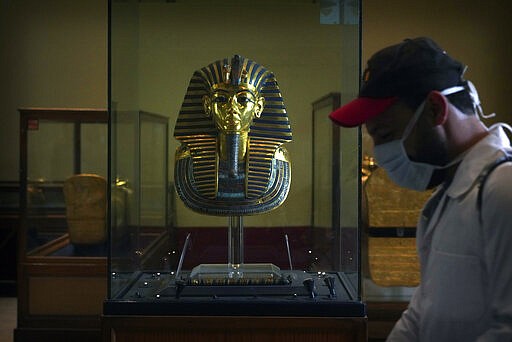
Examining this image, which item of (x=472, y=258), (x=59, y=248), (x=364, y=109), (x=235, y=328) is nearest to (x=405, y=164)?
(x=364, y=109)

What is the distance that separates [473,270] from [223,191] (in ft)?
5.47

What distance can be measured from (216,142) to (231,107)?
0.51ft

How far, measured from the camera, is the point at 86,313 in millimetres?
3643

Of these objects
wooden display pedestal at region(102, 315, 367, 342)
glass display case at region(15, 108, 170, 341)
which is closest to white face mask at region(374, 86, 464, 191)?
wooden display pedestal at region(102, 315, 367, 342)

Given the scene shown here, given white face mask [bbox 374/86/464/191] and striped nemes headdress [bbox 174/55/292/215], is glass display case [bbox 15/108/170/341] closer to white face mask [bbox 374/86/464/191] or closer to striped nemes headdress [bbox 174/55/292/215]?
striped nemes headdress [bbox 174/55/292/215]

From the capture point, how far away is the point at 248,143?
272 cm

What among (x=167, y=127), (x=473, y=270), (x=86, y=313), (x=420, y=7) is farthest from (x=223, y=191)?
(x=420, y=7)

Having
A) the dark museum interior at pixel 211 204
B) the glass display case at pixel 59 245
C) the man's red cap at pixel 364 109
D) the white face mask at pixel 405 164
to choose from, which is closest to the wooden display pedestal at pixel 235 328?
the dark museum interior at pixel 211 204

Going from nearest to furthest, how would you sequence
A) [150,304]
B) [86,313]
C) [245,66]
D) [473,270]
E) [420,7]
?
[473,270] < [150,304] < [245,66] < [86,313] < [420,7]

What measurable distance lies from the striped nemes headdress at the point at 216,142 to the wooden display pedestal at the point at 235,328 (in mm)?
506

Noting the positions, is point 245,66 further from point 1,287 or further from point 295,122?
point 1,287

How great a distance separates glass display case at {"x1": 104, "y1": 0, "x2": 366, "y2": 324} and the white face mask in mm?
1144

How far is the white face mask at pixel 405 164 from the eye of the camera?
4.17ft

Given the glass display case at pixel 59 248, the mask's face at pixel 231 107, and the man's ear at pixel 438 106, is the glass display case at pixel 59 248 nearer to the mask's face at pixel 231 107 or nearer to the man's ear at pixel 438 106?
the mask's face at pixel 231 107
